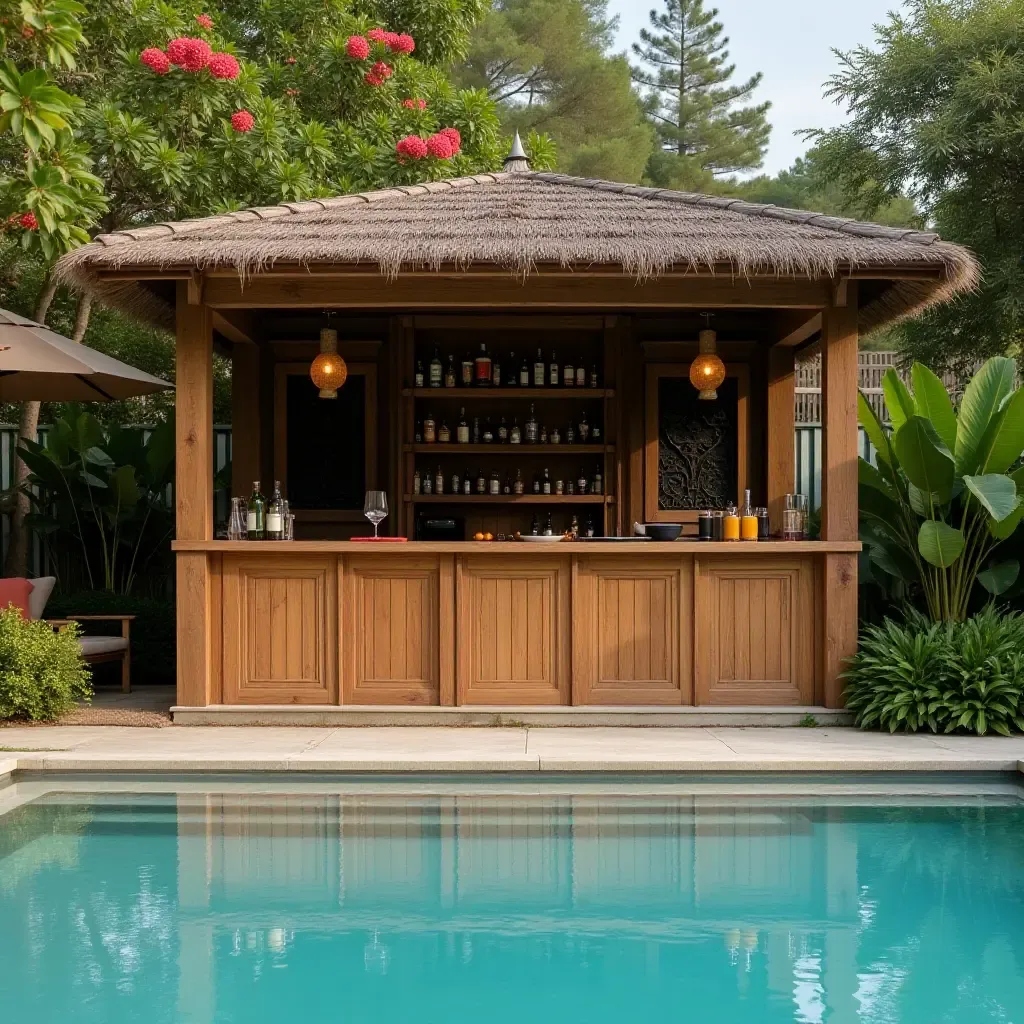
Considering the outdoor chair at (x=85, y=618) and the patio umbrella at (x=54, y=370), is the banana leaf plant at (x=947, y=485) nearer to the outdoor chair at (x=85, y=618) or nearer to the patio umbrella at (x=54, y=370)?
the patio umbrella at (x=54, y=370)

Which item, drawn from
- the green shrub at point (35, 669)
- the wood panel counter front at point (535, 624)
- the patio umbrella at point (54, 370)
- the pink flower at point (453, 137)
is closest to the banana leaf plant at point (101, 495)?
the patio umbrella at point (54, 370)

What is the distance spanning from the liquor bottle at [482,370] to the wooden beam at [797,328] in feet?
8.24

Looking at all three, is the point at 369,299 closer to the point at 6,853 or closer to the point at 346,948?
the point at 6,853

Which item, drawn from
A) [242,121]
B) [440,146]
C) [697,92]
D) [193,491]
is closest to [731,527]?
[193,491]

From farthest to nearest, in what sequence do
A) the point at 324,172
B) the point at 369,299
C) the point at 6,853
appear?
the point at 324,172 → the point at 369,299 → the point at 6,853

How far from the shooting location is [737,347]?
1166cm

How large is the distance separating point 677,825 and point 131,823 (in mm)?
2792

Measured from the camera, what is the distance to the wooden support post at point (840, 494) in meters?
9.11

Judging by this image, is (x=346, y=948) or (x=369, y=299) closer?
(x=346, y=948)

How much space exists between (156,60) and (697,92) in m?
24.9

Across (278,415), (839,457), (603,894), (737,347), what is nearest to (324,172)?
(278,415)

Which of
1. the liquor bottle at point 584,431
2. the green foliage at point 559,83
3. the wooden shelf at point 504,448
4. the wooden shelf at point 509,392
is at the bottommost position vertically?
the wooden shelf at point 504,448

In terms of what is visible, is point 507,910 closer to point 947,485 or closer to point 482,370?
point 947,485

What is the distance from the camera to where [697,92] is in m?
35.2
